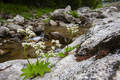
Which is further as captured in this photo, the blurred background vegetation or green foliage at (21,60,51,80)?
the blurred background vegetation

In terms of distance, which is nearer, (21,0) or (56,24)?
(56,24)

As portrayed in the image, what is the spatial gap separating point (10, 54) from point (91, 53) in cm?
579

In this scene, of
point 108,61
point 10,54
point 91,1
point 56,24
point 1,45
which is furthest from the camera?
point 91,1

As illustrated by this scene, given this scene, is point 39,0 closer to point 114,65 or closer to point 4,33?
point 4,33

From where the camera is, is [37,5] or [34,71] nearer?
[34,71]

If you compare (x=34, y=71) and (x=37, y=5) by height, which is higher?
(x=37, y=5)

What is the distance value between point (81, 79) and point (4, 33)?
35.0 ft

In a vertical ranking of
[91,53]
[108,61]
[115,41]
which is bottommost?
[91,53]

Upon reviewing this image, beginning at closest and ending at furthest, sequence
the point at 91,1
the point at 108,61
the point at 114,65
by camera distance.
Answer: the point at 114,65
the point at 108,61
the point at 91,1

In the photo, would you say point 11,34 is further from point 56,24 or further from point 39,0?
point 39,0

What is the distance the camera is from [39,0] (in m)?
38.4

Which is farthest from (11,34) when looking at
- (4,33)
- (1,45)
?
(1,45)

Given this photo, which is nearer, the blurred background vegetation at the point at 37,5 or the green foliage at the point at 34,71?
the green foliage at the point at 34,71

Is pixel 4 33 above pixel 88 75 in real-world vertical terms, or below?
below
